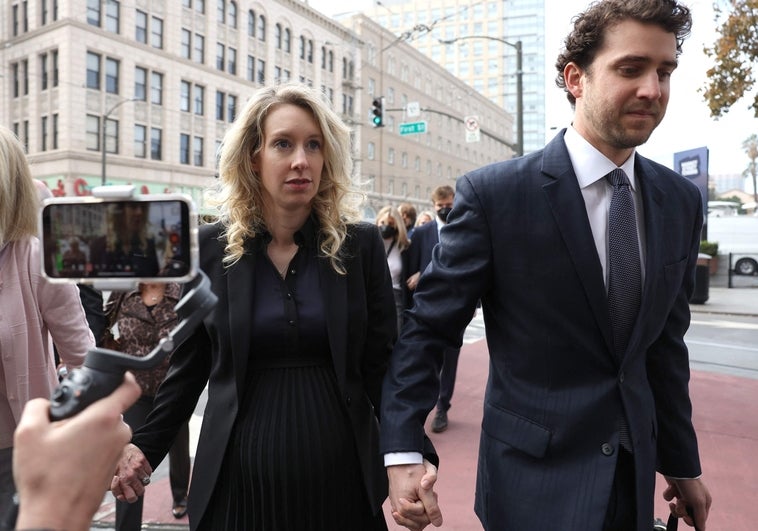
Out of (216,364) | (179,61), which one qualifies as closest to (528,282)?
(216,364)

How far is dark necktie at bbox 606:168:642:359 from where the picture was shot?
1.95m

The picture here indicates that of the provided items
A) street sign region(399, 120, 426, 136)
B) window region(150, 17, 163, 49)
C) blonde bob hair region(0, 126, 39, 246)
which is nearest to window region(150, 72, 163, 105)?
window region(150, 17, 163, 49)

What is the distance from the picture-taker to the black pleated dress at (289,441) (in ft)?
6.91

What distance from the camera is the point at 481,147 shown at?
75625 millimetres

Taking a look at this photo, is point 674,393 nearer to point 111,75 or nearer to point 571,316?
point 571,316

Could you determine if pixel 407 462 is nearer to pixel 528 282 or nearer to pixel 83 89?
pixel 528 282

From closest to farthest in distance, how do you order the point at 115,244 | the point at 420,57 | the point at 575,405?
the point at 115,244 < the point at 575,405 < the point at 420,57

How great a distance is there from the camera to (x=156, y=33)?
108ft

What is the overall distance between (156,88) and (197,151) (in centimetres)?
396

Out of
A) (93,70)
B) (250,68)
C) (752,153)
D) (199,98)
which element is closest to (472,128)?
(93,70)

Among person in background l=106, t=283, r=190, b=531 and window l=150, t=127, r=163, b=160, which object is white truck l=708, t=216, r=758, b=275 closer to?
person in background l=106, t=283, r=190, b=531

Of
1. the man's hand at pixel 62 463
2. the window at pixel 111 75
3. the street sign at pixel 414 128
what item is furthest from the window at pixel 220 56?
the man's hand at pixel 62 463

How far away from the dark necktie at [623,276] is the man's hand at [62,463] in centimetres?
150

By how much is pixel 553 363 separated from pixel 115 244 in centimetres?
138
